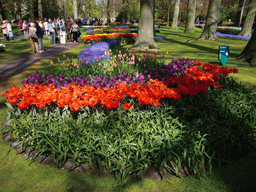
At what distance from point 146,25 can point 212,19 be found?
26.1ft

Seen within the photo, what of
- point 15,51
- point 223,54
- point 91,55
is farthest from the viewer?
point 15,51

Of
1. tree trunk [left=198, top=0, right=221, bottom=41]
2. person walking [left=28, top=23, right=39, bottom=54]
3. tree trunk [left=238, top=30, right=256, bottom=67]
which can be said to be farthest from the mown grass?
tree trunk [left=198, top=0, right=221, bottom=41]

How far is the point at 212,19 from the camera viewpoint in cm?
1488

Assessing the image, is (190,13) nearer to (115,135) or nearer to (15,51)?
(15,51)

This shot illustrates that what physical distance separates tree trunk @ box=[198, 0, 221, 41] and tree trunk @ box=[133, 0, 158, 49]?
745 centimetres

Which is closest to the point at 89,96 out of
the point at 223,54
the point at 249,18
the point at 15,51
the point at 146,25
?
the point at 223,54

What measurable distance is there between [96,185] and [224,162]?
5.96 feet

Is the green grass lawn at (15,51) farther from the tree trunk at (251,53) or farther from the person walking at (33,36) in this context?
the tree trunk at (251,53)

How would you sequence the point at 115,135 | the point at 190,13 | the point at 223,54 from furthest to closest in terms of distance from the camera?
1. the point at 190,13
2. the point at 223,54
3. the point at 115,135

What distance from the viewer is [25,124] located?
9.09 ft

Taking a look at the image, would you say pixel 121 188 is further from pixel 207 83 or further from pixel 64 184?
pixel 207 83

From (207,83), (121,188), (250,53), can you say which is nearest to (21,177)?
(121,188)

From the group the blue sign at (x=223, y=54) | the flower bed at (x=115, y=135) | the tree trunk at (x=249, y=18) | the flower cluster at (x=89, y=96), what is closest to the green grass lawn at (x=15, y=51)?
the flower cluster at (x=89, y=96)

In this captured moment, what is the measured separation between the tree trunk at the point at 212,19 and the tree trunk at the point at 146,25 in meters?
7.45
